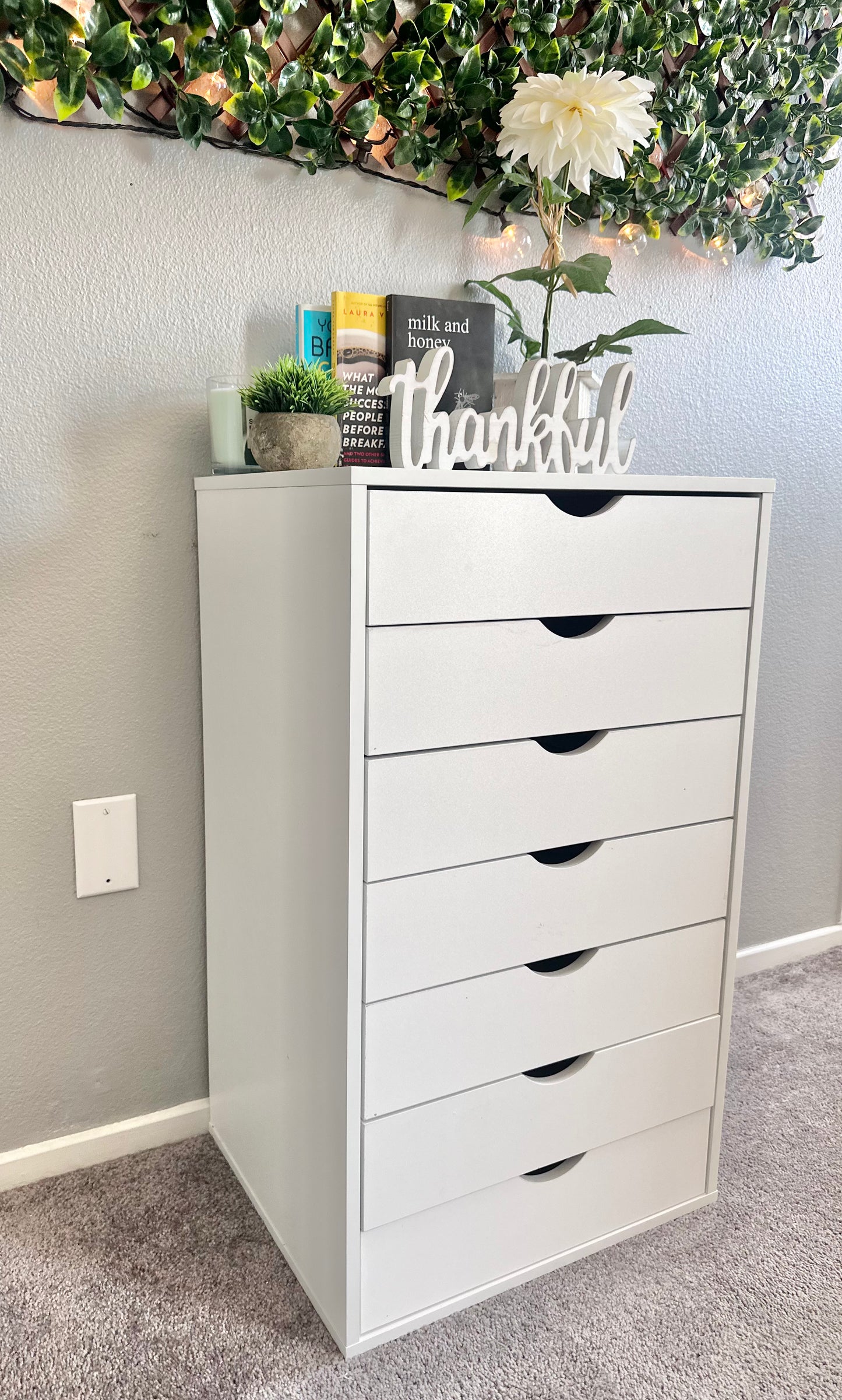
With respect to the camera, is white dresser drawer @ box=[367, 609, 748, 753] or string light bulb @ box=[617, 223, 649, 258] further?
string light bulb @ box=[617, 223, 649, 258]

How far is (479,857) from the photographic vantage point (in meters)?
0.92

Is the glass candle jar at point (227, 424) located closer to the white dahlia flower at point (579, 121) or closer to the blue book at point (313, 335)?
the blue book at point (313, 335)

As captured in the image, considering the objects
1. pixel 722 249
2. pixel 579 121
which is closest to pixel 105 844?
pixel 579 121

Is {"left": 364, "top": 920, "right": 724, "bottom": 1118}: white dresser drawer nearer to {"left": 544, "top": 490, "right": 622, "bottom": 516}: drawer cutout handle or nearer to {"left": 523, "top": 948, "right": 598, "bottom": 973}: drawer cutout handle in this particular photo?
{"left": 523, "top": 948, "right": 598, "bottom": 973}: drawer cutout handle

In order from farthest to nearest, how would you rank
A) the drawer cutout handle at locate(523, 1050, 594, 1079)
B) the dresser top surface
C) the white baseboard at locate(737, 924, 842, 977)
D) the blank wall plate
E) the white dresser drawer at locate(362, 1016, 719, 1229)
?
the white baseboard at locate(737, 924, 842, 977)
the blank wall plate
the drawer cutout handle at locate(523, 1050, 594, 1079)
the white dresser drawer at locate(362, 1016, 719, 1229)
the dresser top surface

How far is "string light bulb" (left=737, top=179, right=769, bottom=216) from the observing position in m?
1.46

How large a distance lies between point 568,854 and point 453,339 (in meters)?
0.61

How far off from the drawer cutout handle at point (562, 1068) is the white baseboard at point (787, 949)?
28.7 inches

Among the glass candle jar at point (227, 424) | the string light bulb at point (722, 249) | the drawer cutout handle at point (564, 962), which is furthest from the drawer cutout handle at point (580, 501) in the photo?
the string light bulb at point (722, 249)

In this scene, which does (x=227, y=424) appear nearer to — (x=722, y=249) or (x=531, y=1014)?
(x=531, y=1014)

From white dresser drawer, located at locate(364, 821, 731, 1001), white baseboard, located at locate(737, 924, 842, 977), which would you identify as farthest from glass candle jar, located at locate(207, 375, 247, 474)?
white baseboard, located at locate(737, 924, 842, 977)

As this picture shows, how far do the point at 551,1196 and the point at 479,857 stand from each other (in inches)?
16.0

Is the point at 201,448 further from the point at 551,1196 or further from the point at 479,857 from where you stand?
the point at 551,1196

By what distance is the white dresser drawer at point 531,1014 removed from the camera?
2.95 feet
